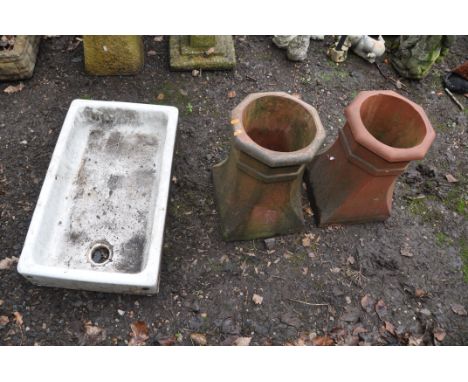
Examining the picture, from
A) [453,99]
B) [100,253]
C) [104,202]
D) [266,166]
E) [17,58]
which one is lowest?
[100,253]

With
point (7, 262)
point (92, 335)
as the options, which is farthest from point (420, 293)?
Answer: point (7, 262)

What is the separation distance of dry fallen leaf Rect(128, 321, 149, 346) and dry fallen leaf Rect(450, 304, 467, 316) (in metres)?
2.29

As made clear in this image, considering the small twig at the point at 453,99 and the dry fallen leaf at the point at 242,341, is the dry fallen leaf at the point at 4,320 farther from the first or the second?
the small twig at the point at 453,99

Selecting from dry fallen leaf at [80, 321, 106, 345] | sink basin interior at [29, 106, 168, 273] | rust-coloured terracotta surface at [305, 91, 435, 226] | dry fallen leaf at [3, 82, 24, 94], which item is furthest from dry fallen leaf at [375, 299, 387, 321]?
dry fallen leaf at [3, 82, 24, 94]

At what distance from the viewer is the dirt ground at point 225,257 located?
253cm

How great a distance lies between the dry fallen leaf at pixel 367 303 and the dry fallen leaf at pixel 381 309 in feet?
0.12

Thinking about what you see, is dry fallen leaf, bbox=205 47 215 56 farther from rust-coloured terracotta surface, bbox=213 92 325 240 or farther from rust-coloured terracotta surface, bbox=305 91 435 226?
rust-coloured terracotta surface, bbox=305 91 435 226

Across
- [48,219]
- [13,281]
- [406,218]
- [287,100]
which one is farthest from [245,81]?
[13,281]

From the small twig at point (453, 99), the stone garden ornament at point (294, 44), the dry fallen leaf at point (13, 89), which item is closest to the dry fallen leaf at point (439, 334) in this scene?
the small twig at point (453, 99)

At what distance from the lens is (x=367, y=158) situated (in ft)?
8.08

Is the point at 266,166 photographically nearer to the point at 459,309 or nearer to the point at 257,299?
the point at 257,299

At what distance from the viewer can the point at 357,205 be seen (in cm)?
282

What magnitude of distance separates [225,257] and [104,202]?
103 centimetres

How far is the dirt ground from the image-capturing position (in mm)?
2527
